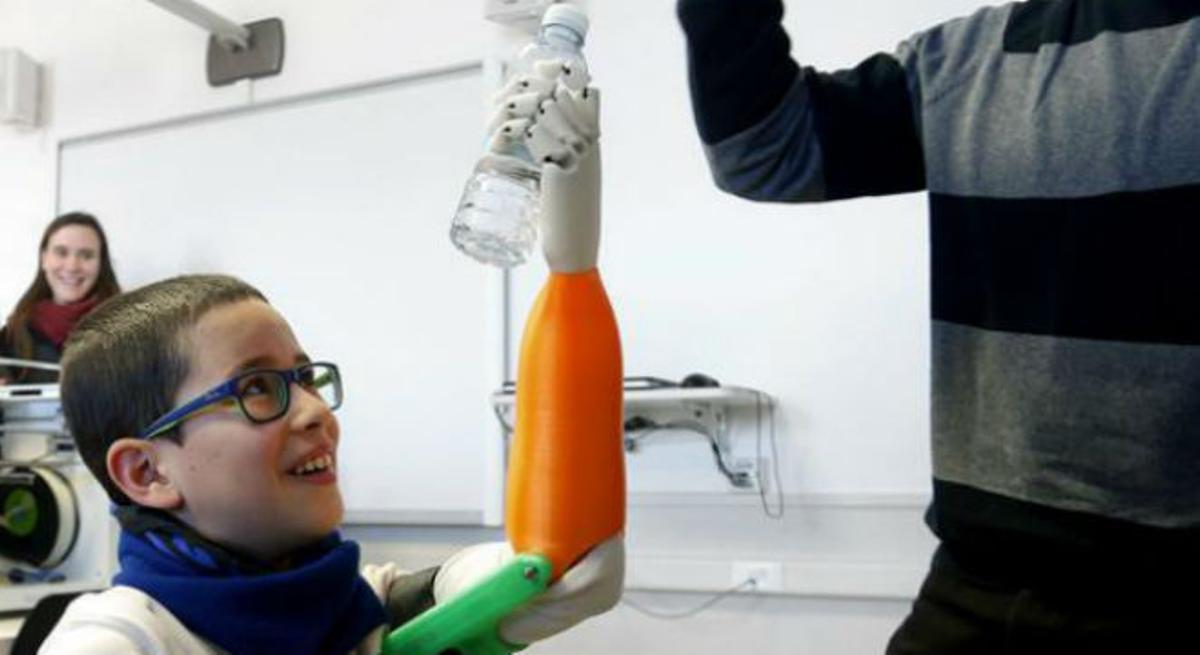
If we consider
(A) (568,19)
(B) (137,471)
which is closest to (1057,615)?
(A) (568,19)

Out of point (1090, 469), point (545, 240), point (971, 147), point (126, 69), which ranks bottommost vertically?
point (1090, 469)

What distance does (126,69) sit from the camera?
367cm

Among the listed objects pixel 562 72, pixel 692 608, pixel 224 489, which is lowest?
pixel 692 608

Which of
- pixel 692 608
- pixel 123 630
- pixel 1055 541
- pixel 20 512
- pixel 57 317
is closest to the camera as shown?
pixel 123 630

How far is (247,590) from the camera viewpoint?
34.0 inches

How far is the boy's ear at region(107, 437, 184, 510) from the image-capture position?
0.95 m

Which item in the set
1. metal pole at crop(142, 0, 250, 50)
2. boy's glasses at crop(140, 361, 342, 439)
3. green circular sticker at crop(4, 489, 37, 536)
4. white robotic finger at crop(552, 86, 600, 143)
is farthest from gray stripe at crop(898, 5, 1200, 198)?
metal pole at crop(142, 0, 250, 50)

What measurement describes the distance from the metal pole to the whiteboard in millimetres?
216

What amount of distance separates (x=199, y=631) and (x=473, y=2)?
8.05ft

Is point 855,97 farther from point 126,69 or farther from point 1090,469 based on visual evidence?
point 126,69

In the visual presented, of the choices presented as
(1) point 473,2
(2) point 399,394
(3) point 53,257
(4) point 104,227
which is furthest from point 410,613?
(4) point 104,227

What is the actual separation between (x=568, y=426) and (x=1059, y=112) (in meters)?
0.50

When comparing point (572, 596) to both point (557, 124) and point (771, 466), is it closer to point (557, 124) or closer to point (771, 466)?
point (557, 124)

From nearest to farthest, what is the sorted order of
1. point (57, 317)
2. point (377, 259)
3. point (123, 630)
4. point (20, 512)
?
point (123, 630) < point (20, 512) < point (377, 259) < point (57, 317)
